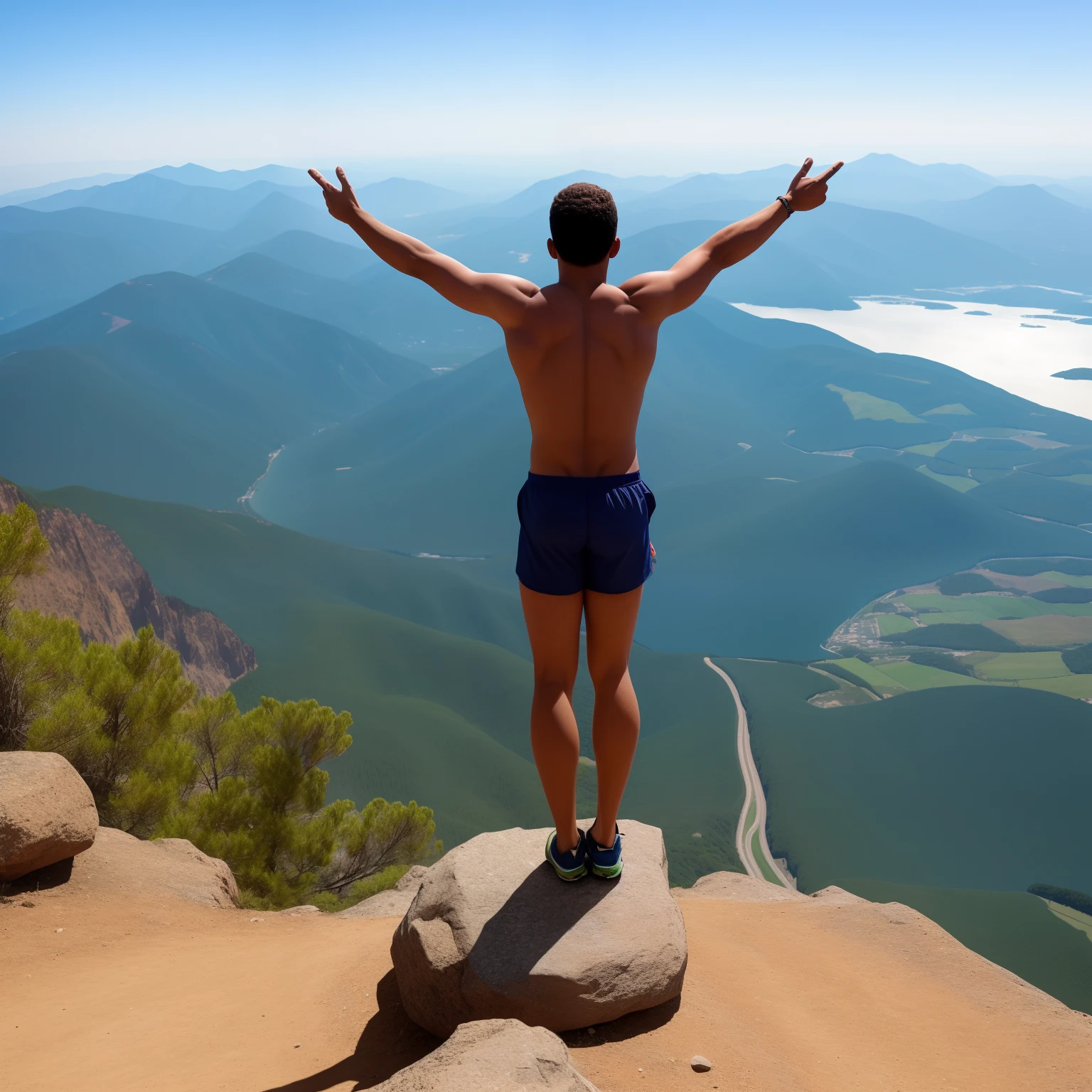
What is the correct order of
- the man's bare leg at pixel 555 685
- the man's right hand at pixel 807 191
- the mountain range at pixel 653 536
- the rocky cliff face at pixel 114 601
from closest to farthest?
the man's bare leg at pixel 555 685
the man's right hand at pixel 807 191
the rocky cliff face at pixel 114 601
the mountain range at pixel 653 536

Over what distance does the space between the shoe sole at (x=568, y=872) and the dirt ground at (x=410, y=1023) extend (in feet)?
2.43

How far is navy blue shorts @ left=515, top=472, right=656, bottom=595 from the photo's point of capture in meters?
3.63

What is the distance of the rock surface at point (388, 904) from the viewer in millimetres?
6848

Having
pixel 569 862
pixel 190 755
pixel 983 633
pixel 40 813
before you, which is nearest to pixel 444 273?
pixel 569 862

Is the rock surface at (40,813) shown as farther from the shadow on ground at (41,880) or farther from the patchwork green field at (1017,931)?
the patchwork green field at (1017,931)

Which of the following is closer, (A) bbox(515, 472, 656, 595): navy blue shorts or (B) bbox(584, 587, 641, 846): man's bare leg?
(A) bbox(515, 472, 656, 595): navy blue shorts

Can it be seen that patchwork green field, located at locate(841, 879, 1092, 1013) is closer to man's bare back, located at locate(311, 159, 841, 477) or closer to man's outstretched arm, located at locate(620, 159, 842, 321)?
man's outstretched arm, located at locate(620, 159, 842, 321)

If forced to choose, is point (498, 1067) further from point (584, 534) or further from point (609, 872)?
point (584, 534)

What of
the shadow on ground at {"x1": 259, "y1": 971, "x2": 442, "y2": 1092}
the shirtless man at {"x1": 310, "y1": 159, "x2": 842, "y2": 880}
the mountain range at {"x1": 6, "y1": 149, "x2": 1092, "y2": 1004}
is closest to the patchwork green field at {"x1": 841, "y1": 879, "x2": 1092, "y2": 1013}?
the mountain range at {"x1": 6, "y1": 149, "x2": 1092, "y2": 1004}

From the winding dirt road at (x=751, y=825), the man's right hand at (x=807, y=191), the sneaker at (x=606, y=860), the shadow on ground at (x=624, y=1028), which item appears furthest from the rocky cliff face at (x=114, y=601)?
the man's right hand at (x=807, y=191)

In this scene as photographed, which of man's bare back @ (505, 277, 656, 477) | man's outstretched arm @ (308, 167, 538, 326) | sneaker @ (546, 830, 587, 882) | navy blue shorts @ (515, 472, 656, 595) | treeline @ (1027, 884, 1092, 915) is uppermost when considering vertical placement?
man's outstretched arm @ (308, 167, 538, 326)

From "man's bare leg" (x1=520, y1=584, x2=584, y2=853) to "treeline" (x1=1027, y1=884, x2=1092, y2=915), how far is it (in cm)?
3859

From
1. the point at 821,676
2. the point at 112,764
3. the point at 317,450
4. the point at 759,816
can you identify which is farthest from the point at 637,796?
the point at 317,450

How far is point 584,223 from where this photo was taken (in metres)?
3.47
